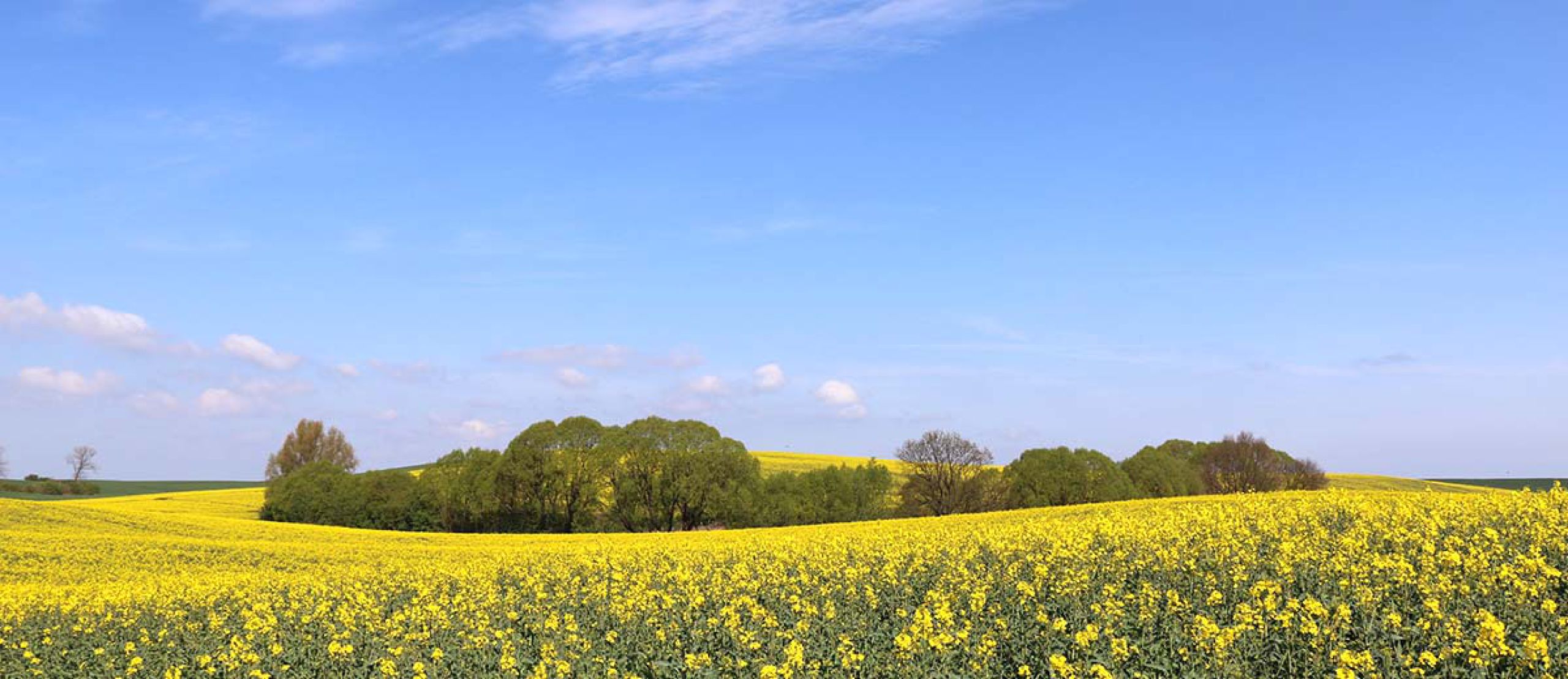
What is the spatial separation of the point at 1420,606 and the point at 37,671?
16837 millimetres

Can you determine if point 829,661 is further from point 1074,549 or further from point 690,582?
point 1074,549

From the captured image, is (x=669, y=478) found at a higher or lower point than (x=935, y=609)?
higher

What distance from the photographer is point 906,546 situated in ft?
64.6

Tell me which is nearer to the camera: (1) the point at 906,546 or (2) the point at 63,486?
(1) the point at 906,546

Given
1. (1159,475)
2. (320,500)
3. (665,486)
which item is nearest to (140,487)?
(320,500)

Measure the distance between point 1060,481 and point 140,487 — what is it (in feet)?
379

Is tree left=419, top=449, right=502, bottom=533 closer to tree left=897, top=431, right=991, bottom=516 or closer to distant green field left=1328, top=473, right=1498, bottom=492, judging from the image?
tree left=897, top=431, right=991, bottom=516

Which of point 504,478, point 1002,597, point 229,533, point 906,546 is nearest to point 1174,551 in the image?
point 1002,597

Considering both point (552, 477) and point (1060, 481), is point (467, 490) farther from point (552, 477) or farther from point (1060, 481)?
point (1060, 481)

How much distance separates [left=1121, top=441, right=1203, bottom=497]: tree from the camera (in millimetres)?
83500

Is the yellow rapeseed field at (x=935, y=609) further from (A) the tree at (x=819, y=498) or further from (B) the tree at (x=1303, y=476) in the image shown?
(B) the tree at (x=1303, y=476)

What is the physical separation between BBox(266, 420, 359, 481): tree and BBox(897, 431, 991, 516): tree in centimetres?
8052

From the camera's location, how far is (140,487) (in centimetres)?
13225

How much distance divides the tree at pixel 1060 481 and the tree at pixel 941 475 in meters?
2.70
